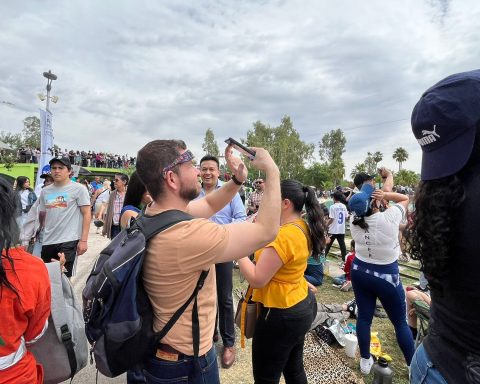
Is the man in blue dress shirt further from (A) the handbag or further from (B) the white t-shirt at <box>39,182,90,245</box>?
(B) the white t-shirt at <box>39,182,90,245</box>

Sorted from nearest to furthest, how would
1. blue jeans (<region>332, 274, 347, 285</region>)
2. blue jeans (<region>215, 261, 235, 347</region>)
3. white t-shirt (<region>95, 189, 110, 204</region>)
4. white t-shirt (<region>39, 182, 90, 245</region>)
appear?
blue jeans (<region>215, 261, 235, 347</region>)
white t-shirt (<region>39, 182, 90, 245</region>)
blue jeans (<region>332, 274, 347, 285</region>)
white t-shirt (<region>95, 189, 110, 204</region>)

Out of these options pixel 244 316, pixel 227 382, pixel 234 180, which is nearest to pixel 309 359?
pixel 227 382

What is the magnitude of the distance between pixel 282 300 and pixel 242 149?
112 cm

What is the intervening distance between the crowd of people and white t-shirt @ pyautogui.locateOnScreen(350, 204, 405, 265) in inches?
0.5

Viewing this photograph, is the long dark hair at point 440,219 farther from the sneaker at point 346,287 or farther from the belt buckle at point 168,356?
the sneaker at point 346,287

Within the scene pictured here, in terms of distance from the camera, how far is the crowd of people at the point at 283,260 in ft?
2.98

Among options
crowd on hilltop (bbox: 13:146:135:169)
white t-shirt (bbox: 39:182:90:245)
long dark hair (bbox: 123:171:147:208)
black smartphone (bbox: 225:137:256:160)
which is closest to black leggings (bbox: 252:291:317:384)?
black smartphone (bbox: 225:137:256:160)

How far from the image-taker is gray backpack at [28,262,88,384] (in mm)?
1799

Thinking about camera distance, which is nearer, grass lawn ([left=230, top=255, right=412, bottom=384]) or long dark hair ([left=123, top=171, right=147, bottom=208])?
grass lawn ([left=230, top=255, right=412, bottom=384])

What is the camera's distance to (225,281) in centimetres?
356

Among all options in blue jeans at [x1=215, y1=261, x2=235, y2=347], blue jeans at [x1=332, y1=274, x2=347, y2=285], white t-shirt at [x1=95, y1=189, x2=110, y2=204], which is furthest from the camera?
white t-shirt at [x1=95, y1=189, x2=110, y2=204]

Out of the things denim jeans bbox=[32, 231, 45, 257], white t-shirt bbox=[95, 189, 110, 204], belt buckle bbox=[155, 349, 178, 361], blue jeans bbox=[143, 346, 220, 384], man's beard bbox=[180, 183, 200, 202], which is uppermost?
man's beard bbox=[180, 183, 200, 202]

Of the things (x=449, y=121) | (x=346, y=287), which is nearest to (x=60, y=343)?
(x=449, y=121)

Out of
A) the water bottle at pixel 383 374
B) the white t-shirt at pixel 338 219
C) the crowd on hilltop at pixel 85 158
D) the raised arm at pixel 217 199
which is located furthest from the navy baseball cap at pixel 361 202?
the crowd on hilltop at pixel 85 158
